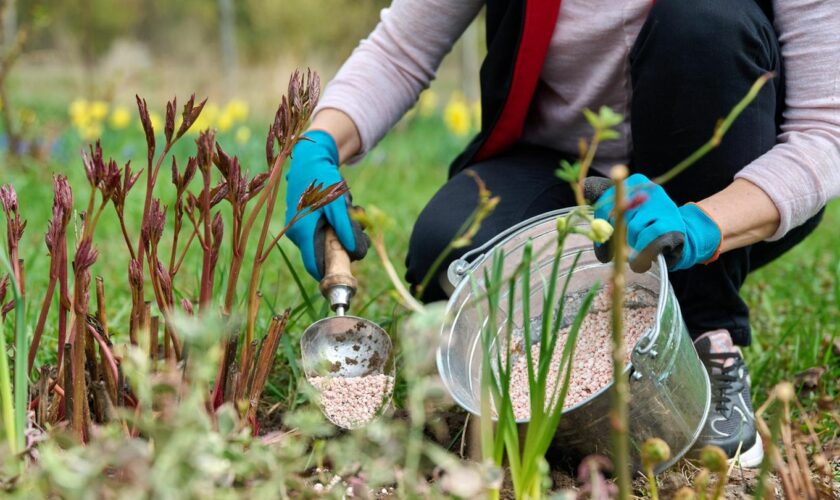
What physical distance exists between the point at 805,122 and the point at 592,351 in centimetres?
48

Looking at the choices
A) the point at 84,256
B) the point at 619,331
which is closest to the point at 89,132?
the point at 84,256

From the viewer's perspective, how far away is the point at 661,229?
3.69 feet

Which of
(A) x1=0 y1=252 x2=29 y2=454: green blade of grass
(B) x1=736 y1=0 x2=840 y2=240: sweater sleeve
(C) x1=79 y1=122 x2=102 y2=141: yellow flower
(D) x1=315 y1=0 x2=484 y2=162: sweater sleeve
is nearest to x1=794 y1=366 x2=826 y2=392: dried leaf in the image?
(B) x1=736 y1=0 x2=840 y2=240: sweater sleeve

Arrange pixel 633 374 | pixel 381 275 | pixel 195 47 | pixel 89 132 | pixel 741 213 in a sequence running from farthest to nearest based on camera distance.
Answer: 1. pixel 195 47
2. pixel 89 132
3. pixel 381 275
4. pixel 741 213
5. pixel 633 374

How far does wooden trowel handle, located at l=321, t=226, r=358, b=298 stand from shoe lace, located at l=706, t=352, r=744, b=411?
23.4 inches

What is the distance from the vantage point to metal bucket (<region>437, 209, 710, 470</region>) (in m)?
1.09

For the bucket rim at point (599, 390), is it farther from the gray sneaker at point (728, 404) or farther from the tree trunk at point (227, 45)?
the tree trunk at point (227, 45)

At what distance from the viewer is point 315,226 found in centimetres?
145

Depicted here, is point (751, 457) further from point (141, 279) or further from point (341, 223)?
point (141, 279)

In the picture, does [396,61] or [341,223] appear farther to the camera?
[396,61]

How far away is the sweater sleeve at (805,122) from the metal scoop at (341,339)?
1.94 ft

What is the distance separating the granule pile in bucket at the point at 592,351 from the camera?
1.26m

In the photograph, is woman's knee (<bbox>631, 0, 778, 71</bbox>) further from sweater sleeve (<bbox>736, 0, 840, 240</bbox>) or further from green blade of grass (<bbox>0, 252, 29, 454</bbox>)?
green blade of grass (<bbox>0, 252, 29, 454</bbox>)

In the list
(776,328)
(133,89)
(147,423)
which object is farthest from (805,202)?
(133,89)
